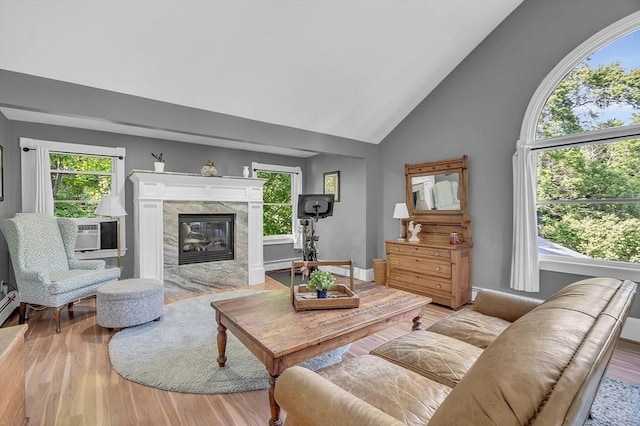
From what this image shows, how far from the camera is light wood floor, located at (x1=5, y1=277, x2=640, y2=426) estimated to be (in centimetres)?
169

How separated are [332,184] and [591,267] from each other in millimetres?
3792

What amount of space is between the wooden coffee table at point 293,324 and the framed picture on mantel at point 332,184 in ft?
10.5

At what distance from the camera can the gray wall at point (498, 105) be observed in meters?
3.03

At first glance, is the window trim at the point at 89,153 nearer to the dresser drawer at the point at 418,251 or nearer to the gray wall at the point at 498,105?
the dresser drawer at the point at 418,251

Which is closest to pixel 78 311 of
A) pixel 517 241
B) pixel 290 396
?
pixel 290 396

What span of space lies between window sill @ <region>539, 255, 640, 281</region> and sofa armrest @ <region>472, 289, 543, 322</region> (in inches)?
56.5

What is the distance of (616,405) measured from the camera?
5.87 feet

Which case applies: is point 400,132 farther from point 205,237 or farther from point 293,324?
point 293,324

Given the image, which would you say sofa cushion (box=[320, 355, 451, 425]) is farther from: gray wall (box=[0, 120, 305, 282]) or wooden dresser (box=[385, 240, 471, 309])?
gray wall (box=[0, 120, 305, 282])

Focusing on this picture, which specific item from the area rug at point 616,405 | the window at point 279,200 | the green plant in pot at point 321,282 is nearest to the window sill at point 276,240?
the window at point 279,200

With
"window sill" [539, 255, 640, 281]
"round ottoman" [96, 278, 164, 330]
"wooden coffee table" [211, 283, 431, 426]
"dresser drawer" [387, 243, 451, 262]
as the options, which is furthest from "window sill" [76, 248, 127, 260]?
"window sill" [539, 255, 640, 281]

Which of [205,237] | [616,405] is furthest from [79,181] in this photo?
[616,405]

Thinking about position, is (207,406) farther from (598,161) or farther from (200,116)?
(598,161)

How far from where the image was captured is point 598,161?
292 centimetres
